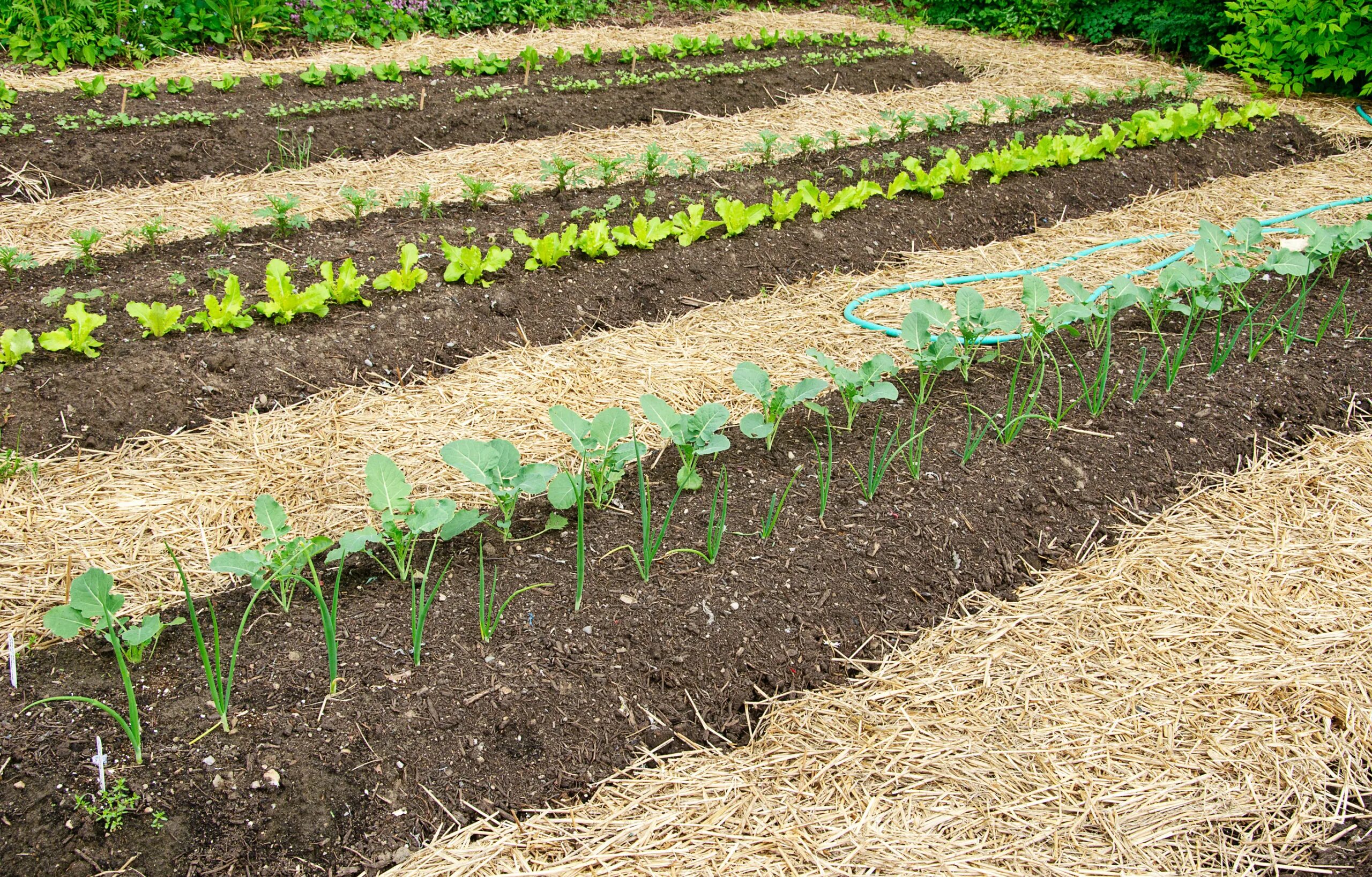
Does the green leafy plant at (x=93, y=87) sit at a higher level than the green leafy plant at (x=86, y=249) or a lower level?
higher

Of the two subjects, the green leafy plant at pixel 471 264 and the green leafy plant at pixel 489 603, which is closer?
the green leafy plant at pixel 489 603

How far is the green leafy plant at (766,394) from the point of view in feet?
8.61

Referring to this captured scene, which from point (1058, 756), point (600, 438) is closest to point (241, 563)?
point (600, 438)

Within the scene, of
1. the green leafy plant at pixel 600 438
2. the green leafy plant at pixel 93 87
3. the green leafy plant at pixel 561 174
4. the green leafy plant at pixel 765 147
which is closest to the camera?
the green leafy plant at pixel 600 438

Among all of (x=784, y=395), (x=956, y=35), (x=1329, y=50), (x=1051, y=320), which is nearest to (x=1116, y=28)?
(x=956, y=35)

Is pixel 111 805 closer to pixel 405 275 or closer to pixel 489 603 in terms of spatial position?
pixel 489 603

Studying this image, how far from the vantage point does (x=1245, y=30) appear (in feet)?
24.6

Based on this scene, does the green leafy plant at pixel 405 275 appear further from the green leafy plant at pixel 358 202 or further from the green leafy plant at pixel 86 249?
the green leafy plant at pixel 86 249

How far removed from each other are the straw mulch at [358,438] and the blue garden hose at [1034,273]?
0.05 metres

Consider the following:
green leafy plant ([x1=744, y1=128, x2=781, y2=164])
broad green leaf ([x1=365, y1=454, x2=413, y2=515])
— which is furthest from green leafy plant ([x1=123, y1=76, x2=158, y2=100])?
broad green leaf ([x1=365, y1=454, x2=413, y2=515])

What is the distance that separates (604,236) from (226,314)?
154cm

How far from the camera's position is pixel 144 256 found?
4008 millimetres

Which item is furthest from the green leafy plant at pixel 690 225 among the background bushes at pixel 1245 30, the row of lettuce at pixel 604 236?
the background bushes at pixel 1245 30

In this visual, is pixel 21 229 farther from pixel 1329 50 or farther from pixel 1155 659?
pixel 1329 50
